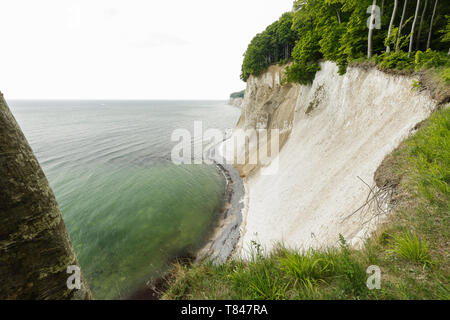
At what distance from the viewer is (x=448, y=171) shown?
323 centimetres

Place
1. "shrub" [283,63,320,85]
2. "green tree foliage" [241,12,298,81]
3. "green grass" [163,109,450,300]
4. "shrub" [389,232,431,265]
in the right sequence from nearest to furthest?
1. "green grass" [163,109,450,300]
2. "shrub" [389,232,431,265]
3. "shrub" [283,63,320,85]
4. "green tree foliage" [241,12,298,81]

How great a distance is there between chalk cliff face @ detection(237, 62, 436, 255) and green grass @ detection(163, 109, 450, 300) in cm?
102

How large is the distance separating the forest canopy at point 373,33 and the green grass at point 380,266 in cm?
665

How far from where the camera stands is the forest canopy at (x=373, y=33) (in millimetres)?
7801

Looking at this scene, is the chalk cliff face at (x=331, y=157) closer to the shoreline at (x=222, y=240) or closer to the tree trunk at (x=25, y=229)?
the shoreline at (x=222, y=240)

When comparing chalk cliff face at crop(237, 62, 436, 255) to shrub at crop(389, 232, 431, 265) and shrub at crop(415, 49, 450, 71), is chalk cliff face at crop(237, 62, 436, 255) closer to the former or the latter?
shrub at crop(415, 49, 450, 71)

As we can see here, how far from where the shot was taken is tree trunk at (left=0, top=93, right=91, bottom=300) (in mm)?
1327

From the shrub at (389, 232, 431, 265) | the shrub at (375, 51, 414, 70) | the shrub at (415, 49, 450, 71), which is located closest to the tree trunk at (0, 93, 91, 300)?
the shrub at (389, 232, 431, 265)


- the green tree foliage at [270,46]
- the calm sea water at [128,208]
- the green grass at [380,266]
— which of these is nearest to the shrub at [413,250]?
the green grass at [380,266]

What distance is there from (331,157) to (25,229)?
11.6 m

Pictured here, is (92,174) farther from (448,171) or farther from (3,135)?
(448,171)

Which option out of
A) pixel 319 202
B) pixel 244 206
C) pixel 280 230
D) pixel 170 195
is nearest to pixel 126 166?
pixel 170 195

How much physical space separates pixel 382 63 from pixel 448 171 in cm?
777
